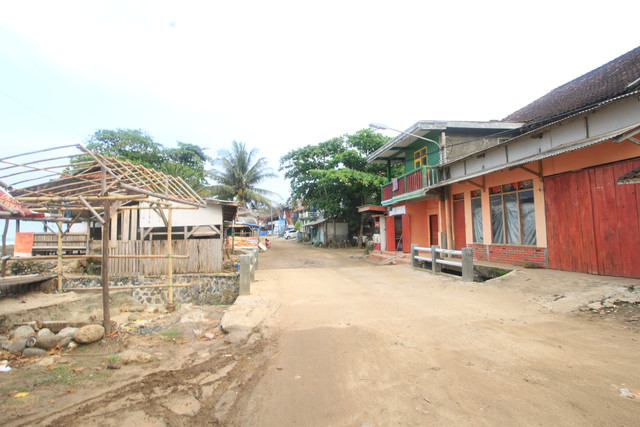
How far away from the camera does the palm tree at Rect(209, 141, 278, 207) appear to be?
28141mm

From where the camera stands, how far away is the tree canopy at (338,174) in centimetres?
2323

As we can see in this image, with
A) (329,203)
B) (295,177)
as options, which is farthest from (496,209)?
(295,177)

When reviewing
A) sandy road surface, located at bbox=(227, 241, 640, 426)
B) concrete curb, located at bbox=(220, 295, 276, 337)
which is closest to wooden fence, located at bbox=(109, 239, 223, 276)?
concrete curb, located at bbox=(220, 295, 276, 337)

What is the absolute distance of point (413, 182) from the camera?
1461 cm

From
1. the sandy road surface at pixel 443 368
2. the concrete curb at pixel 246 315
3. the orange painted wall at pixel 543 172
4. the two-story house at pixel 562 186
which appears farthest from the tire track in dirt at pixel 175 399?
the orange painted wall at pixel 543 172

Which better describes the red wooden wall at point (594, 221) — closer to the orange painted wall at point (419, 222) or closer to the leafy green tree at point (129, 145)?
the orange painted wall at point (419, 222)

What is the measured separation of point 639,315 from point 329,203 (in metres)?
21.2

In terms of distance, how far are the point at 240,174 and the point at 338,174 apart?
1077 centimetres

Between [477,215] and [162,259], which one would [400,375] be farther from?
[477,215]

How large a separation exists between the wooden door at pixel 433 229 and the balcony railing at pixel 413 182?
79.5 inches

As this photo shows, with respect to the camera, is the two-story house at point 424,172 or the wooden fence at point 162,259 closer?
the wooden fence at point 162,259

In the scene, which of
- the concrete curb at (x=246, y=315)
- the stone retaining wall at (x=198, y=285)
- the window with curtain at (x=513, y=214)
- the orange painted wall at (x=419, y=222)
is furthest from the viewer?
the orange painted wall at (x=419, y=222)

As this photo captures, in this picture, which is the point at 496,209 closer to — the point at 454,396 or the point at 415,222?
the point at 415,222

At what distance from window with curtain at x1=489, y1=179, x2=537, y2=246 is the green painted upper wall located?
3.92m
